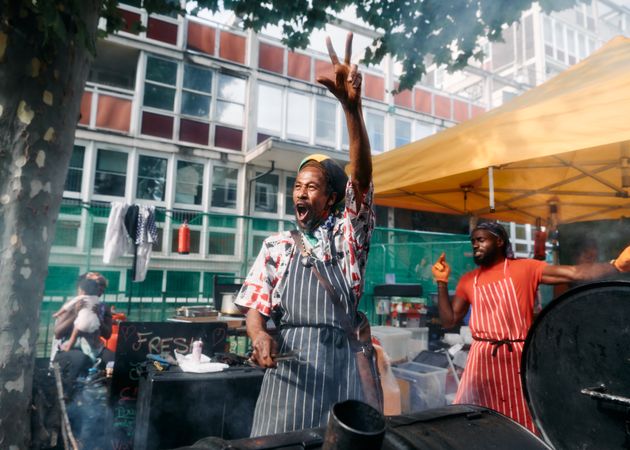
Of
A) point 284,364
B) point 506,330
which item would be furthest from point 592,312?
point 506,330

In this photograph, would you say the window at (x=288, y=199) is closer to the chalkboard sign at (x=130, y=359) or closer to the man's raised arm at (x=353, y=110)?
the chalkboard sign at (x=130, y=359)

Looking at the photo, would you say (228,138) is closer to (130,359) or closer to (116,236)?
(116,236)

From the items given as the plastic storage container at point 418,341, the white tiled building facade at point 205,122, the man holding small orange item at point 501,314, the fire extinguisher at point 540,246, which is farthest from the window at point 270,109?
the man holding small orange item at point 501,314

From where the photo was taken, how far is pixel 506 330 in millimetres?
2885

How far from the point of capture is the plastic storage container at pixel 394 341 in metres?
5.07

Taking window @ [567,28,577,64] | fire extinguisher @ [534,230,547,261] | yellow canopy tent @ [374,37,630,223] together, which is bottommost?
fire extinguisher @ [534,230,547,261]

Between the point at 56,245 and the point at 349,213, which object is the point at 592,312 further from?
the point at 56,245

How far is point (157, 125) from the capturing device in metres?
12.5

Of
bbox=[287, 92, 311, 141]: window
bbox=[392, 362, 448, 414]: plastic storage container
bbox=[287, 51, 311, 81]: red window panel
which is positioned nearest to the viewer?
bbox=[392, 362, 448, 414]: plastic storage container

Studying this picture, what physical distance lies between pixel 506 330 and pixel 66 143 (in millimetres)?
3229

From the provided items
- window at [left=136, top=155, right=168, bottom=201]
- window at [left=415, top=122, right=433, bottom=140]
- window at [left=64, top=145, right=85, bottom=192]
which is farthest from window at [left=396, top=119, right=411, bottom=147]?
window at [left=64, top=145, right=85, bottom=192]

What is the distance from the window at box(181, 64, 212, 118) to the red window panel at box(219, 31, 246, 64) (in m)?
0.94

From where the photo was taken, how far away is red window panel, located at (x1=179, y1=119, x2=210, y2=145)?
12.9 metres

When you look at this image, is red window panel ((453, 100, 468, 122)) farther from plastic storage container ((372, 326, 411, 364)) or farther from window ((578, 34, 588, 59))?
window ((578, 34, 588, 59))
